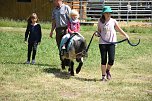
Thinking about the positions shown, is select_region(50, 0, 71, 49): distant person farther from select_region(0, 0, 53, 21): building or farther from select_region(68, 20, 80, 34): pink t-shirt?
select_region(0, 0, 53, 21): building

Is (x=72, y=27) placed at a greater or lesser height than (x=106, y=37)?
greater

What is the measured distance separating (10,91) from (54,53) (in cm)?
545

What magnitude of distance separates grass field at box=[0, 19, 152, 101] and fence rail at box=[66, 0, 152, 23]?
9840 millimetres

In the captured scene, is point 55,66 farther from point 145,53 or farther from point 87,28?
point 87,28

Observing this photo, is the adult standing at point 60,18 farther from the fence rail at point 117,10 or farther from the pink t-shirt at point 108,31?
the fence rail at point 117,10

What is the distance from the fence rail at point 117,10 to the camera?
2478 centimetres

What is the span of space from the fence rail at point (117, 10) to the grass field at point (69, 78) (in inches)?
387

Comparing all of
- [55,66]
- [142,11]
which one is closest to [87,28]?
[142,11]

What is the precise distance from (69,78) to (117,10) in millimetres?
15710

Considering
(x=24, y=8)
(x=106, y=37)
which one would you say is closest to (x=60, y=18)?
(x=106, y=37)

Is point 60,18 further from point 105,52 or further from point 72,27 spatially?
point 105,52

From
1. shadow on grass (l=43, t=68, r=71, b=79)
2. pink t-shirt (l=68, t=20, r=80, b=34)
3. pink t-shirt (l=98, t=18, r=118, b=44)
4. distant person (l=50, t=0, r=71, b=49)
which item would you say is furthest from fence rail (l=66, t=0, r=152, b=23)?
pink t-shirt (l=98, t=18, r=118, b=44)

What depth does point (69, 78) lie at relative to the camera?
9.53m

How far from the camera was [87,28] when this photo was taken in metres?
21.7
